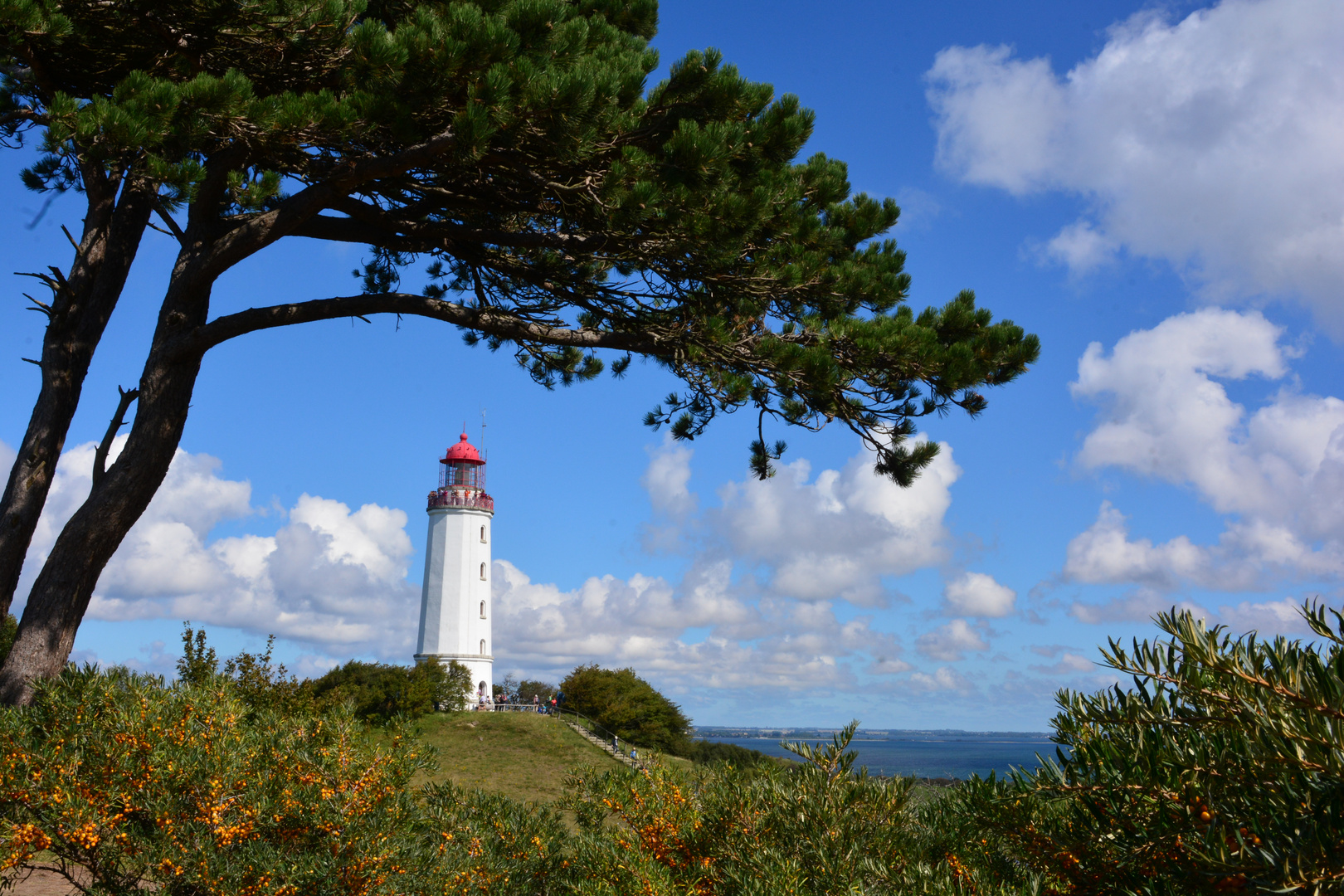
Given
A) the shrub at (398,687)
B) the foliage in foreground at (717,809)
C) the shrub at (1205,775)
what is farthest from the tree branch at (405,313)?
the shrub at (398,687)

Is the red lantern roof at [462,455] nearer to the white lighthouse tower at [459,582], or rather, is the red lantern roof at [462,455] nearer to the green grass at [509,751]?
the white lighthouse tower at [459,582]

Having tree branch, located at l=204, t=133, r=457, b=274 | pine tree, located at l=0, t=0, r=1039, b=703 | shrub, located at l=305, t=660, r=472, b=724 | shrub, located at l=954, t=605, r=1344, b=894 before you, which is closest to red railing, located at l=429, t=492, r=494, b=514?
shrub, located at l=305, t=660, r=472, b=724

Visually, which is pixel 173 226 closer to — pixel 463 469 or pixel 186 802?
pixel 186 802

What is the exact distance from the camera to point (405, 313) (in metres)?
7.47

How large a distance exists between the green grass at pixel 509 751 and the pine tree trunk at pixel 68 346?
14.1 m

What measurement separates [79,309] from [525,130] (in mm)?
4303

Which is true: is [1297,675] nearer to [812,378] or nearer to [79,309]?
[812,378]

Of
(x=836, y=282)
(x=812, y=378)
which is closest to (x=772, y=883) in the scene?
(x=812, y=378)

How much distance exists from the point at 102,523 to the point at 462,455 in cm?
3151

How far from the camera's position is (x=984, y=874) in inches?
101

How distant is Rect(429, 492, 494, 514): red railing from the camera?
36.1m

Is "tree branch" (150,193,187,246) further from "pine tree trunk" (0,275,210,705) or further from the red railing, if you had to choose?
the red railing

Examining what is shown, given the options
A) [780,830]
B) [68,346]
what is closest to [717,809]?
[780,830]

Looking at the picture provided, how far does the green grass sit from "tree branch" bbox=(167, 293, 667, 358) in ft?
46.2
